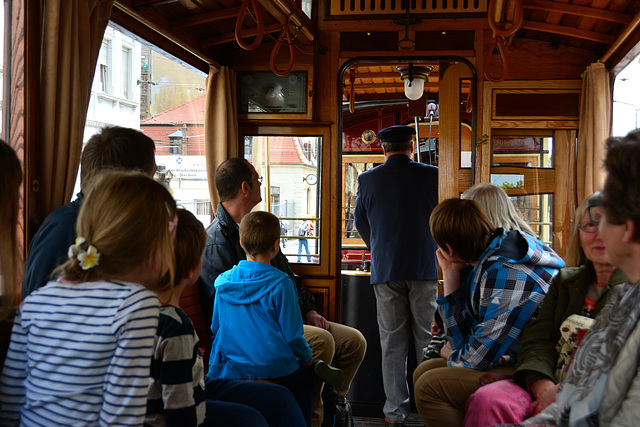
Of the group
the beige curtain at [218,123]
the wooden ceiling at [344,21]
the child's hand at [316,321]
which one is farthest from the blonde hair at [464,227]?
the beige curtain at [218,123]

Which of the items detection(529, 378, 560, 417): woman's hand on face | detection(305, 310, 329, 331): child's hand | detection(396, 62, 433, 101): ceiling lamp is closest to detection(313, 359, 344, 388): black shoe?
detection(305, 310, 329, 331): child's hand

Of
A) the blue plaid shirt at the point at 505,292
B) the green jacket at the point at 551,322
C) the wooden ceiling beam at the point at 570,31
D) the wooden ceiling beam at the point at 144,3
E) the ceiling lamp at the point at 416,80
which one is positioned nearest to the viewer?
the green jacket at the point at 551,322

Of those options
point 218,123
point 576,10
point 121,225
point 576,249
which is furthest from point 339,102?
point 121,225

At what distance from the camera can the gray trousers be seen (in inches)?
152

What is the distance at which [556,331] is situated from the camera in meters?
2.12

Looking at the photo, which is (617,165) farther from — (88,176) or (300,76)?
(300,76)

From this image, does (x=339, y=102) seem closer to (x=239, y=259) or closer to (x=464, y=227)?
(x=239, y=259)

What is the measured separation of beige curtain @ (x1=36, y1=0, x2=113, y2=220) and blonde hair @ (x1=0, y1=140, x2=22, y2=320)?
2.62 feet

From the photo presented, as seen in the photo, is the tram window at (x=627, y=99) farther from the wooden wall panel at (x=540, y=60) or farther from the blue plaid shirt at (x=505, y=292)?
the blue plaid shirt at (x=505, y=292)

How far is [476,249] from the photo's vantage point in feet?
8.07

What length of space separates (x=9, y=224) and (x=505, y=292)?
171 cm

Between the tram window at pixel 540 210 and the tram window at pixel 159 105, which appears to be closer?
the tram window at pixel 159 105

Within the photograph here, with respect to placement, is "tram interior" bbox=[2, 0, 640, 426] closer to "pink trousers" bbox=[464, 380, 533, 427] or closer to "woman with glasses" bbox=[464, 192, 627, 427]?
"woman with glasses" bbox=[464, 192, 627, 427]

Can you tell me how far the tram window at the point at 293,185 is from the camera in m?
4.20
